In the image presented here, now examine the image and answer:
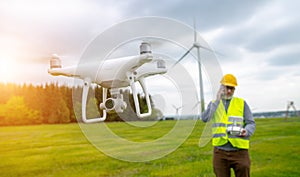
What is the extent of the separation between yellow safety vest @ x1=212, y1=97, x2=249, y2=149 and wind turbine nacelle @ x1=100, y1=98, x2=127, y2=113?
2.23 metres

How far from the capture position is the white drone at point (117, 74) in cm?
221

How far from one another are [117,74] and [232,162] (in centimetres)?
279

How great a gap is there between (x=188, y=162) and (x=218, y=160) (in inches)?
351

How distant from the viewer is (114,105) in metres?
2.31

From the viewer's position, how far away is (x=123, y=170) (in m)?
12.6

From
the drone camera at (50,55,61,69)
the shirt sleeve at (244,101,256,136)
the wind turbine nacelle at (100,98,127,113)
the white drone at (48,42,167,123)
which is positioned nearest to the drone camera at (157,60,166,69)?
the white drone at (48,42,167,123)

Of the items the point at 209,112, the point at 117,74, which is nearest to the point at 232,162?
the point at 209,112

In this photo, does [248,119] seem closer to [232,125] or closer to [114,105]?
[232,125]

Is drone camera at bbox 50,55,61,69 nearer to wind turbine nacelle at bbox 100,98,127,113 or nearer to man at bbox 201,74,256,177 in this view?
wind turbine nacelle at bbox 100,98,127,113

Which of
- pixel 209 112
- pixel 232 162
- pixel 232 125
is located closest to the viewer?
pixel 209 112

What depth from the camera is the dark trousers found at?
174 inches

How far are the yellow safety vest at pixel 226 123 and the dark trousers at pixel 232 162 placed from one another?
0.50ft

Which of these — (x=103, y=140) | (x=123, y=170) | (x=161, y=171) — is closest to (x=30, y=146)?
(x=123, y=170)

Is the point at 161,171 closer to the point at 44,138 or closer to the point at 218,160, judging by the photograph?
the point at 218,160
